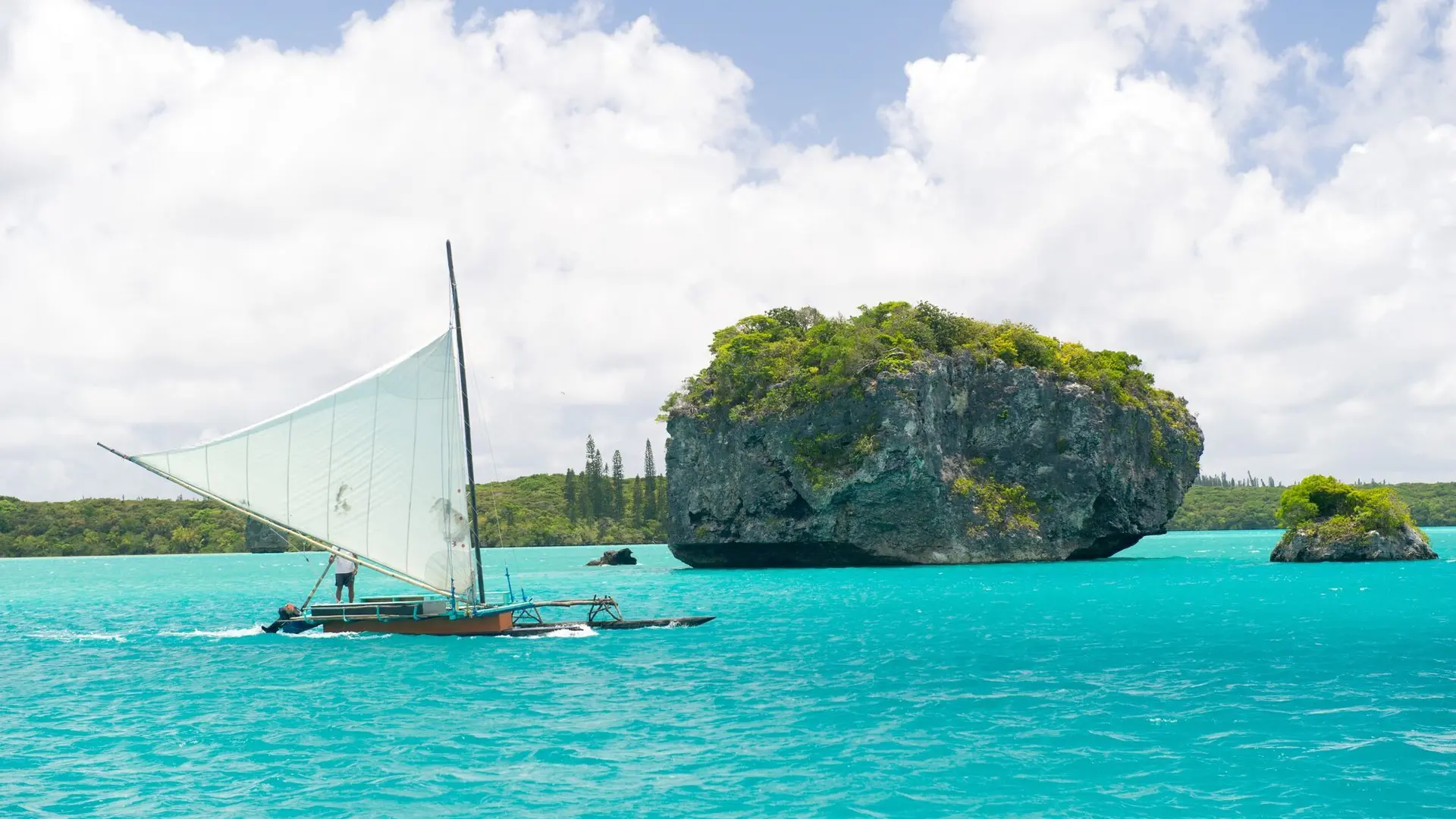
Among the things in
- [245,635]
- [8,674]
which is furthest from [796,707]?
[245,635]

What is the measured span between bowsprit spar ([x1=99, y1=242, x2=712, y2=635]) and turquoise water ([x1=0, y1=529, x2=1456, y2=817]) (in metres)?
3.07

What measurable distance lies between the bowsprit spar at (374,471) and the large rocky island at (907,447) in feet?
154

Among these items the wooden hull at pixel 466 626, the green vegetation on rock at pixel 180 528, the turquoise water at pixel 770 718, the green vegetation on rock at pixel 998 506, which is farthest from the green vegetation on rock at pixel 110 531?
the wooden hull at pixel 466 626

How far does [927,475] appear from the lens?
76.4m

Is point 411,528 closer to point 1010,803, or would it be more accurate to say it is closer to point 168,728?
point 168,728

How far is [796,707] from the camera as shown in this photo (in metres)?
21.4

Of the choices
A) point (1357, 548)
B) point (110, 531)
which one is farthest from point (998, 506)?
point (110, 531)

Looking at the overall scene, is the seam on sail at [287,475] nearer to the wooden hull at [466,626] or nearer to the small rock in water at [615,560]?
the wooden hull at [466,626]

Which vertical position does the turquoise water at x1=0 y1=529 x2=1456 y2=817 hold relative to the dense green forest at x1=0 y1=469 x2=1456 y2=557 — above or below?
below

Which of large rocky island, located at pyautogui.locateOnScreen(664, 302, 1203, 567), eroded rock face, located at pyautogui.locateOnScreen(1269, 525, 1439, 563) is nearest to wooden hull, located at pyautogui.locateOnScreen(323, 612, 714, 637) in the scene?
large rocky island, located at pyautogui.locateOnScreen(664, 302, 1203, 567)

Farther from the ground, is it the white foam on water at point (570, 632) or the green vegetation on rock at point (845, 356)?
the green vegetation on rock at point (845, 356)

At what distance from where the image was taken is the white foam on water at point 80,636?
3709cm

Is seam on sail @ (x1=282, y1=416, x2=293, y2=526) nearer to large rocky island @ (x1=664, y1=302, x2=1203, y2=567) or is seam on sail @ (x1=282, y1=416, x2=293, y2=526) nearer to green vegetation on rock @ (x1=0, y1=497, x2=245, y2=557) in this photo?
large rocky island @ (x1=664, y1=302, x2=1203, y2=567)

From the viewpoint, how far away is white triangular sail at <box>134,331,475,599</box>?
30.5 metres
